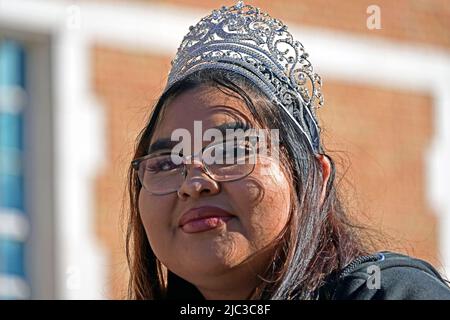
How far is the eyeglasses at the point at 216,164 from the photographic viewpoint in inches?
119

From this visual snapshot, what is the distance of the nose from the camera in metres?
3.01

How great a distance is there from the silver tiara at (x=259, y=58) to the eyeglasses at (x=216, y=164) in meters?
0.18

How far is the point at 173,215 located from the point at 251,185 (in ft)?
0.65

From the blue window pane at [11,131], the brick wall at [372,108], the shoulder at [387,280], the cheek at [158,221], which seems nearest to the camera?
the shoulder at [387,280]

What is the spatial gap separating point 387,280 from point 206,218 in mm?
381

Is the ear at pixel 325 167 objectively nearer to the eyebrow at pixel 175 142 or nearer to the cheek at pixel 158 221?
the eyebrow at pixel 175 142

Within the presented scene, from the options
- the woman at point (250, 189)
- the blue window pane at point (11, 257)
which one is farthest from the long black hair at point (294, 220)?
the blue window pane at point (11, 257)

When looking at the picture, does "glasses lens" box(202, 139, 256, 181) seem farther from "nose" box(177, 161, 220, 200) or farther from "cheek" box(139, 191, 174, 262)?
"cheek" box(139, 191, 174, 262)

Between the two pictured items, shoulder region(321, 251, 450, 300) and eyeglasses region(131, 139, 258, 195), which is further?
eyeglasses region(131, 139, 258, 195)

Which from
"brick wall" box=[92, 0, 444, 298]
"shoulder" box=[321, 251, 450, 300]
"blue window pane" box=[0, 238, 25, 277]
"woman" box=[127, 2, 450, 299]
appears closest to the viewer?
"shoulder" box=[321, 251, 450, 300]

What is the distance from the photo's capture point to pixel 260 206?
2.99 m

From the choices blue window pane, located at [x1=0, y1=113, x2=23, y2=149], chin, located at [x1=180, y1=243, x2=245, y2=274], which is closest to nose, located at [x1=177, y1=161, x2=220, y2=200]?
chin, located at [x1=180, y1=243, x2=245, y2=274]

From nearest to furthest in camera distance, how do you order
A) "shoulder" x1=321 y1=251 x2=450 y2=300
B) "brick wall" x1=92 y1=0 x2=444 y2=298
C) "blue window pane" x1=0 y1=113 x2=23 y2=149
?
"shoulder" x1=321 y1=251 x2=450 y2=300, "blue window pane" x1=0 y1=113 x2=23 y2=149, "brick wall" x1=92 y1=0 x2=444 y2=298

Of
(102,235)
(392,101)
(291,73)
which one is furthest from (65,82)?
(291,73)
